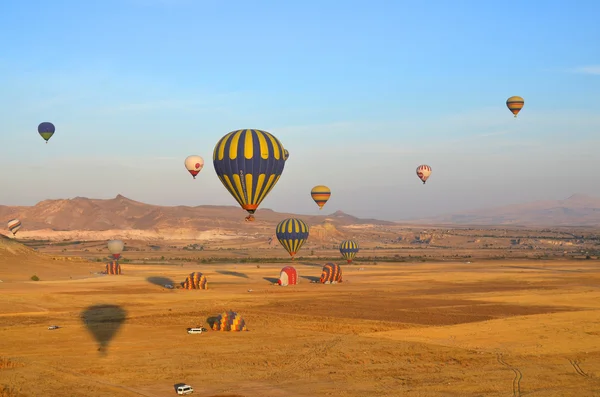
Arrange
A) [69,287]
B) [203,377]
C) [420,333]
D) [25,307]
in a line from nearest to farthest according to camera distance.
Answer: [203,377]
[420,333]
[25,307]
[69,287]

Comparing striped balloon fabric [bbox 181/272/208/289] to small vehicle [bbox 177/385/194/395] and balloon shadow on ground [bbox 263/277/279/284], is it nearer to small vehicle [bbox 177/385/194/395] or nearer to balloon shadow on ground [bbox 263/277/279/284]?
balloon shadow on ground [bbox 263/277/279/284]

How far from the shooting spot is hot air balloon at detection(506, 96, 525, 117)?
3354 inches

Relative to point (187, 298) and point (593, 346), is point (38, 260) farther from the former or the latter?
point (593, 346)

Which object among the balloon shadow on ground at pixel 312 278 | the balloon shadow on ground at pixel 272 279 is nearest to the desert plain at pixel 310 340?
the balloon shadow on ground at pixel 272 279

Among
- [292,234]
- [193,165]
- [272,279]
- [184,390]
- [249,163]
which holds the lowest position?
[272,279]

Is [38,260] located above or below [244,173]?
below

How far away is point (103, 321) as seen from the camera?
112ft

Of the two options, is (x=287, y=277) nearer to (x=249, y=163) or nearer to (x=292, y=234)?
(x=292, y=234)

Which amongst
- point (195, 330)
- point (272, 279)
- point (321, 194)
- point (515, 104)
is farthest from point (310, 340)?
point (515, 104)

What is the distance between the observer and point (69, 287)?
51688 mm

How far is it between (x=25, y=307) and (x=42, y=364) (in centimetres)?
1610

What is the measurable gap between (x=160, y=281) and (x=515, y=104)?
47.9 m

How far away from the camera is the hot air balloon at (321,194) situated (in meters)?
86.5

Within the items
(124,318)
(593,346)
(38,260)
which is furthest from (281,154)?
(38,260)
